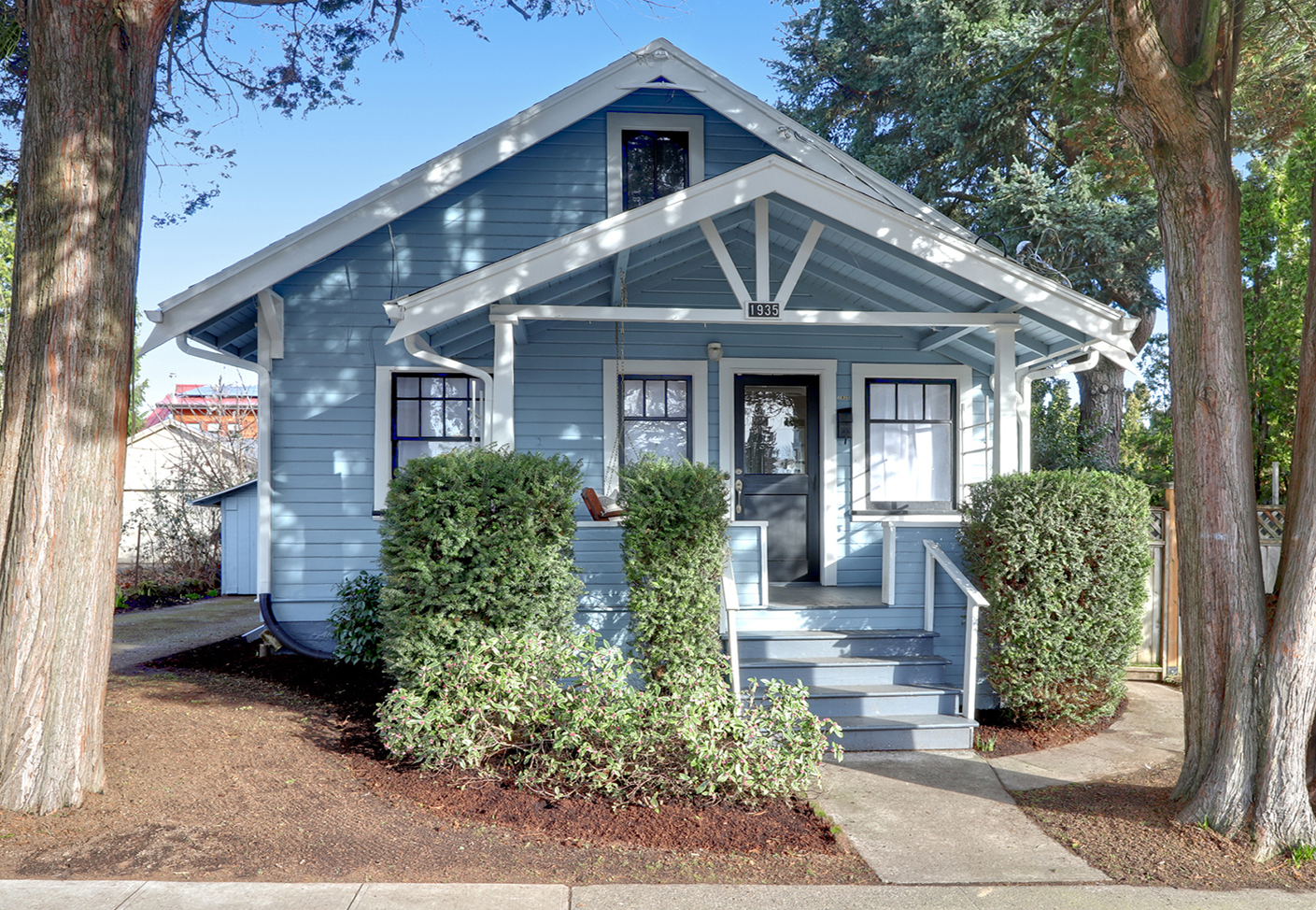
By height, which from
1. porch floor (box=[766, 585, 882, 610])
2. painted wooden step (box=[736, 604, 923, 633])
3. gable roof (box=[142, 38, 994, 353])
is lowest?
painted wooden step (box=[736, 604, 923, 633])

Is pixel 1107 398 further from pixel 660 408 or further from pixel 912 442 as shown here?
pixel 660 408

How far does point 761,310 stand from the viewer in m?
6.40

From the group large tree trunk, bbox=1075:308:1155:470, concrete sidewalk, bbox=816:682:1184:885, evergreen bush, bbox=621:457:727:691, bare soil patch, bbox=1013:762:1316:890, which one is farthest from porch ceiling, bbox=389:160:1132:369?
large tree trunk, bbox=1075:308:1155:470

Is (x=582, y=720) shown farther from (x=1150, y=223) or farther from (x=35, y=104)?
(x=1150, y=223)

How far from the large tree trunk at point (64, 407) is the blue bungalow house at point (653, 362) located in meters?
2.51

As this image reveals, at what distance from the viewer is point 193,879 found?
12.3ft

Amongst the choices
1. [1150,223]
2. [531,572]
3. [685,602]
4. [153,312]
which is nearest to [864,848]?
[685,602]

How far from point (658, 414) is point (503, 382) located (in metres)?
2.36

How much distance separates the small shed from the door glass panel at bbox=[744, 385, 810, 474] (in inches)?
291

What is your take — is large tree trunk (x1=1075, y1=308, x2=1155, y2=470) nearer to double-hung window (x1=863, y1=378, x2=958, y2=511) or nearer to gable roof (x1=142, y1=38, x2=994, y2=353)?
double-hung window (x1=863, y1=378, x2=958, y2=511)

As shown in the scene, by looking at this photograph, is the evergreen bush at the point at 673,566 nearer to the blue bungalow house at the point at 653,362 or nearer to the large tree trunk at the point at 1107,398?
the blue bungalow house at the point at 653,362

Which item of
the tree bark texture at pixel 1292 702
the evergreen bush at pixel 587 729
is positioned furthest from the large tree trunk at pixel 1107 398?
the evergreen bush at pixel 587 729

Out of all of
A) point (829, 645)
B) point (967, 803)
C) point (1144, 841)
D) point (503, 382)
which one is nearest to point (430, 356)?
point (503, 382)

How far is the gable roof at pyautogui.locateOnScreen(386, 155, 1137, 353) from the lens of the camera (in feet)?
20.2
